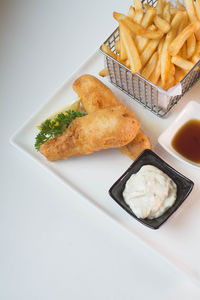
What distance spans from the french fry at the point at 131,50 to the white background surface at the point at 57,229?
0.96 m

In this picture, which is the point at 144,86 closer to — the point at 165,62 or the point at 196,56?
the point at 165,62

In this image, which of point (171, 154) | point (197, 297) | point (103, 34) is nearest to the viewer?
point (197, 297)

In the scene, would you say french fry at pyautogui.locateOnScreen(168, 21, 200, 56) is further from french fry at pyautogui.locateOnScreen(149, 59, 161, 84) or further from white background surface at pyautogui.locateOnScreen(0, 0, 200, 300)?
white background surface at pyautogui.locateOnScreen(0, 0, 200, 300)

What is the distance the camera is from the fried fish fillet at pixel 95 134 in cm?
331

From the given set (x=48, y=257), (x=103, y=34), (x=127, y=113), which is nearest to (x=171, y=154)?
(x=127, y=113)

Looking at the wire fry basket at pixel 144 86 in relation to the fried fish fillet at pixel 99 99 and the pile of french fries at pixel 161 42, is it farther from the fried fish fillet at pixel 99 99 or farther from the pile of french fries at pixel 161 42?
the fried fish fillet at pixel 99 99

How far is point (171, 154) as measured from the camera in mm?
3375

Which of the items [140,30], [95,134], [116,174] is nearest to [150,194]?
[116,174]

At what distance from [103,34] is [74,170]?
1601 mm

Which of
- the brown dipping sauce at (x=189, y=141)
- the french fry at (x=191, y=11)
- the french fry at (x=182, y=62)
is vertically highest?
the french fry at (x=191, y=11)

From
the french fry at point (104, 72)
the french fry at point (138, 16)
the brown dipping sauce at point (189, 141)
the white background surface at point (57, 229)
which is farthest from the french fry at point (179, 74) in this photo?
the white background surface at point (57, 229)

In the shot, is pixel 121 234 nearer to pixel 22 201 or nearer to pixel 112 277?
pixel 112 277

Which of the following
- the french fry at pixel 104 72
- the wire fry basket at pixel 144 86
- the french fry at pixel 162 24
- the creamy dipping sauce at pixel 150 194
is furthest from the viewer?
the french fry at pixel 104 72

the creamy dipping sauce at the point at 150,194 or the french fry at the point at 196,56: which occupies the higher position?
the french fry at the point at 196,56
